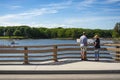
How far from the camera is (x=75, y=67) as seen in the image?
17.8 m

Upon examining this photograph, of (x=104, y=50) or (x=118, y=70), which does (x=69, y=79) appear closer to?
(x=118, y=70)

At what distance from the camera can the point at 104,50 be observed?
22.5 metres

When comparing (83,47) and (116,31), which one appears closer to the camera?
(83,47)

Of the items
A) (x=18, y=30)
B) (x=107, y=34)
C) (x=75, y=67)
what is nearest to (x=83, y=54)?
(x=75, y=67)

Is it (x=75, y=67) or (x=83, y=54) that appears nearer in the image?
(x=75, y=67)

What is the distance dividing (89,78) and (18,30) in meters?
187

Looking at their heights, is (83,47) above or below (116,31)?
above

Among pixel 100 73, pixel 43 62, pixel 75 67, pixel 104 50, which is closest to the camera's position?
pixel 100 73

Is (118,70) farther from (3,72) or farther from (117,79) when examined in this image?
(3,72)

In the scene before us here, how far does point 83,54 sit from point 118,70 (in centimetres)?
486

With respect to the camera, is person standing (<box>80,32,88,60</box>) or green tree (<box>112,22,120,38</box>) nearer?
person standing (<box>80,32,88,60</box>)

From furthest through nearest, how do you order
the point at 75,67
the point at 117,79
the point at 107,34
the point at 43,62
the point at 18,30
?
the point at 18,30
the point at 107,34
the point at 43,62
the point at 75,67
the point at 117,79

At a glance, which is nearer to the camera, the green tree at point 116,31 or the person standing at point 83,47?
the person standing at point 83,47

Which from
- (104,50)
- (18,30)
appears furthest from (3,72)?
(18,30)
